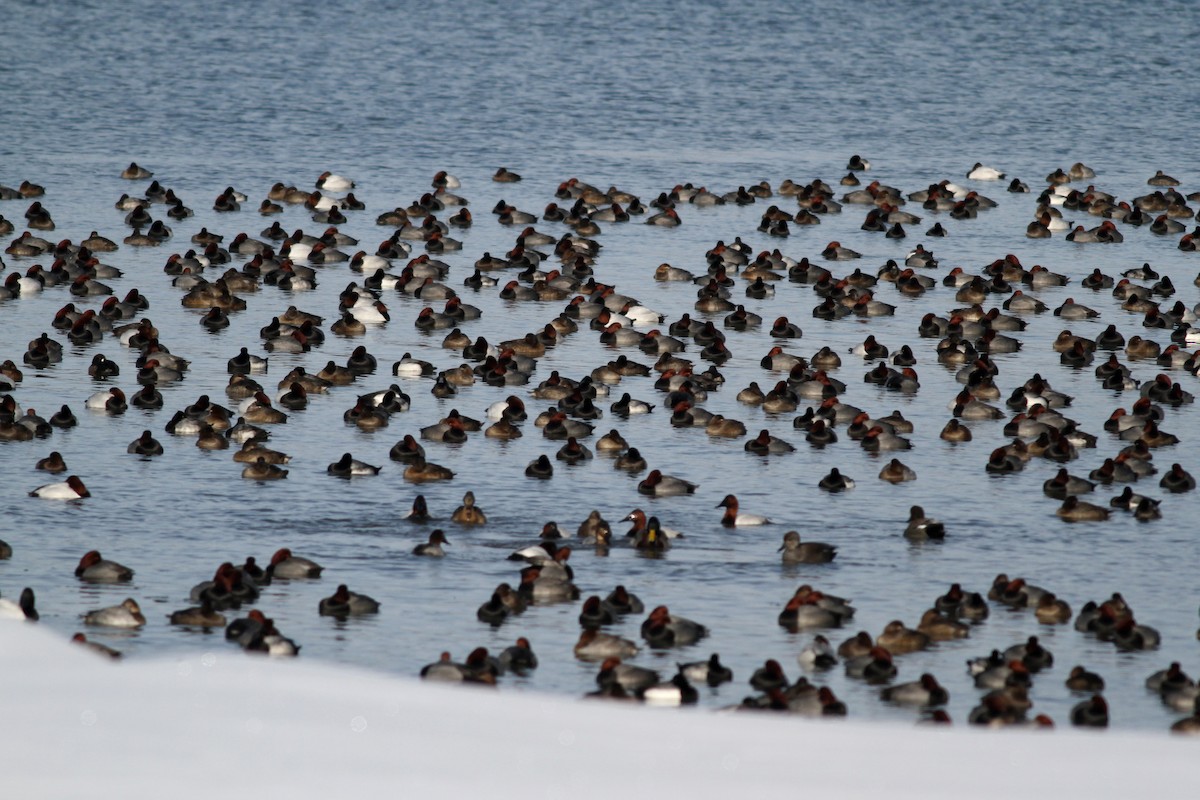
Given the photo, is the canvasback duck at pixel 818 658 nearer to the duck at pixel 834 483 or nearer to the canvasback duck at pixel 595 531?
the canvasback duck at pixel 595 531

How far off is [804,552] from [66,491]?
40.1 ft

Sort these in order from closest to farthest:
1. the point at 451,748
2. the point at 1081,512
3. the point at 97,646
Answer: the point at 451,748, the point at 97,646, the point at 1081,512

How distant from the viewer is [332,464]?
34281 millimetres

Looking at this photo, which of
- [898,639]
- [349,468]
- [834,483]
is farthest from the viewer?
[349,468]

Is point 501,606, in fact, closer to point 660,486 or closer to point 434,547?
point 434,547

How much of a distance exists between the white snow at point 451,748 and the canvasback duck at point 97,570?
47.9 ft

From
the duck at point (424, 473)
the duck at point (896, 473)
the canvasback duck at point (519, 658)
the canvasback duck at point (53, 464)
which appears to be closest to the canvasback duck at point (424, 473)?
the duck at point (424, 473)

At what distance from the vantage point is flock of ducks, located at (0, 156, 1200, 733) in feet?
84.5

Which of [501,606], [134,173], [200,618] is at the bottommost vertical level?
[200,618]

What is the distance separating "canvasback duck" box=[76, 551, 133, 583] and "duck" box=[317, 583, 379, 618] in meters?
3.40

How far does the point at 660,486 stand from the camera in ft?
109

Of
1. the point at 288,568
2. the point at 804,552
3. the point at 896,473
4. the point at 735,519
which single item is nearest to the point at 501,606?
the point at 288,568

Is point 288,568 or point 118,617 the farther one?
point 288,568

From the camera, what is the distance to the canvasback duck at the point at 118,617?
85.9 feet
